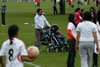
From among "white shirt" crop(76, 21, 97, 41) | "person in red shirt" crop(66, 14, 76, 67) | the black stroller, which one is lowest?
the black stroller

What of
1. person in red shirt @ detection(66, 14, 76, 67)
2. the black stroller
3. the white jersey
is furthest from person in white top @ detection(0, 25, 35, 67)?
the black stroller

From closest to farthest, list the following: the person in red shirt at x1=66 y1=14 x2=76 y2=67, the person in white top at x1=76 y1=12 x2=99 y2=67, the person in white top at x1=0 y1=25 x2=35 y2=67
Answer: the person in white top at x1=0 y1=25 x2=35 y2=67 < the person in white top at x1=76 y1=12 x2=99 y2=67 < the person in red shirt at x1=66 y1=14 x2=76 y2=67

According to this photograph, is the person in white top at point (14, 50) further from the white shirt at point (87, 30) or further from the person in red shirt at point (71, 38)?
the person in red shirt at point (71, 38)

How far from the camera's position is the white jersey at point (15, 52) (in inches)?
334

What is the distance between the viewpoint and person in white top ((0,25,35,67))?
8477 mm

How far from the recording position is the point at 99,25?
1427 cm

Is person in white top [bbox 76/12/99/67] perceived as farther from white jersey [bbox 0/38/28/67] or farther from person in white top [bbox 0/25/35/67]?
white jersey [bbox 0/38/28/67]

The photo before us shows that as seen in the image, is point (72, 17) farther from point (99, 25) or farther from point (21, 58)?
point (21, 58)

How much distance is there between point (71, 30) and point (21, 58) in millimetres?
4979

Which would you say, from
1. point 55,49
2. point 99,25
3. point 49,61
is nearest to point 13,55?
point 99,25

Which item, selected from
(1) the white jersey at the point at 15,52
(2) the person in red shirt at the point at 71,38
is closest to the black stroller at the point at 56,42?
(2) the person in red shirt at the point at 71,38

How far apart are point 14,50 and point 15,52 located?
45 millimetres

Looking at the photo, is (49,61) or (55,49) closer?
(49,61)

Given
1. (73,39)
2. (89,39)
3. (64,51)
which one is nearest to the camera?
(89,39)
